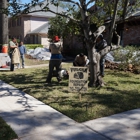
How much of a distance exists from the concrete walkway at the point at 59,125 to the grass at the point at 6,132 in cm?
10

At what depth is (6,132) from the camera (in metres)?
3.82

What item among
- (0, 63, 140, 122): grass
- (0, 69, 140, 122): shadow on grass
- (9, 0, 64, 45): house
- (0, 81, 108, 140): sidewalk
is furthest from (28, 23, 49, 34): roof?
(0, 81, 108, 140): sidewalk

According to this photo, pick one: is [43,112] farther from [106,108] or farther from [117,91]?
[117,91]

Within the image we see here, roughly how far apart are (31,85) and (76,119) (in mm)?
3460

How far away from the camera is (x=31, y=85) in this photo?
7.54m

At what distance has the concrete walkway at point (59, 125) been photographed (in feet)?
12.1

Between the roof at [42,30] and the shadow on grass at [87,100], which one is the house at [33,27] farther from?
the shadow on grass at [87,100]

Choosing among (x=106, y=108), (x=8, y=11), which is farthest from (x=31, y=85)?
(x=106, y=108)

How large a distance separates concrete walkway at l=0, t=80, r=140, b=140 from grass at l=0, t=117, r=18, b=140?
0.10 m

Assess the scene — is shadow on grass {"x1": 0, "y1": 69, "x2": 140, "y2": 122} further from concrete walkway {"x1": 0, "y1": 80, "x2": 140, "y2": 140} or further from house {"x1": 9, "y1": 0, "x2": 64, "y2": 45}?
house {"x1": 9, "y1": 0, "x2": 64, "y2": 45}

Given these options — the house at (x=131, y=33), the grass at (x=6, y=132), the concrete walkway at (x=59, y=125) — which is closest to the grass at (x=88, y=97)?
the concrete walkway at (x=59, y=125)

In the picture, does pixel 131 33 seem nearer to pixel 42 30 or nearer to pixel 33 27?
pixel 42 30

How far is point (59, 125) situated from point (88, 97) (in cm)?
196

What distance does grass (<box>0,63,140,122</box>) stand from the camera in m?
4.89
